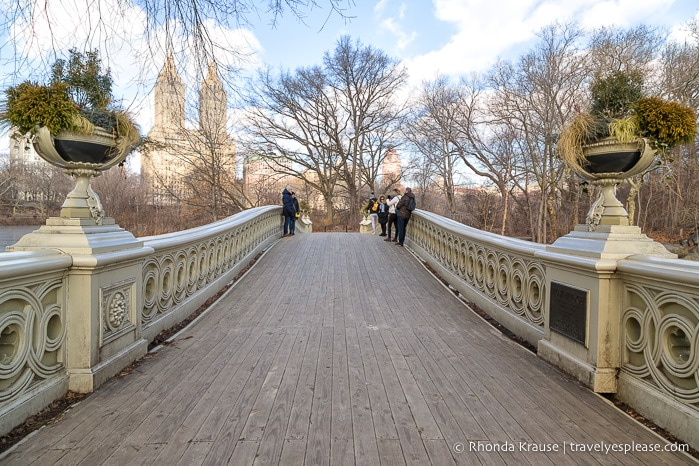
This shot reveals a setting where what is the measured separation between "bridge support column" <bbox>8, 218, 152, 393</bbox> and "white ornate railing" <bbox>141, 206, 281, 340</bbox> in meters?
0.64

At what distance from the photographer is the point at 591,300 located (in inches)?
132

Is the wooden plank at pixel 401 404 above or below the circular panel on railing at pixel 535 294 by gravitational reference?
below

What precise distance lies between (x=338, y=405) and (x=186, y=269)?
11.2 ft

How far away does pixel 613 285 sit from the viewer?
325 cm

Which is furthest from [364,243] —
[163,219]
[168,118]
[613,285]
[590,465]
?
[163,219]

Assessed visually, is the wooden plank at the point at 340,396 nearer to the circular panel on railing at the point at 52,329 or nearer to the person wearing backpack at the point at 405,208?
the circular panel on railing at the point at 52,329

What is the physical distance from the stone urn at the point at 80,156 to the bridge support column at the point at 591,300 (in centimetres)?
416

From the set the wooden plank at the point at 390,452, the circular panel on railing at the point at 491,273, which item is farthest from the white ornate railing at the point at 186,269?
the circular panel on railing at the point at 491,273

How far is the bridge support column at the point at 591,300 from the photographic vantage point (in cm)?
323

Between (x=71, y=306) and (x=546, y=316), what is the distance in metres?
4.13

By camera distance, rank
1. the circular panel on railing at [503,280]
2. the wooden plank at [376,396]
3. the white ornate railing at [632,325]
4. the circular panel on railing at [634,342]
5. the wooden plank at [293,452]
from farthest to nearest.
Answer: the circular panel on railing at [503,280]
the circular panel on railing at [634,342]
the wooden plank at [376,396]
the white ornate railing at [632,325]
the wooden plank at [293,452]

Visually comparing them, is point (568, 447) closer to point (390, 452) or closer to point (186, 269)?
point (390, 452)

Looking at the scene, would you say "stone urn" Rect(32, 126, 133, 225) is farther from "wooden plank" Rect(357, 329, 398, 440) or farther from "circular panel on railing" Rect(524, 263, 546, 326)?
"circular panel on railing" Rect(524, 263, 546, 326)

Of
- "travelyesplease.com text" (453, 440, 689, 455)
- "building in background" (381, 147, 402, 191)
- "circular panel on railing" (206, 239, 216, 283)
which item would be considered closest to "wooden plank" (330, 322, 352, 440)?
"travelyesplease.com text" (453, 440, 689, 455)
